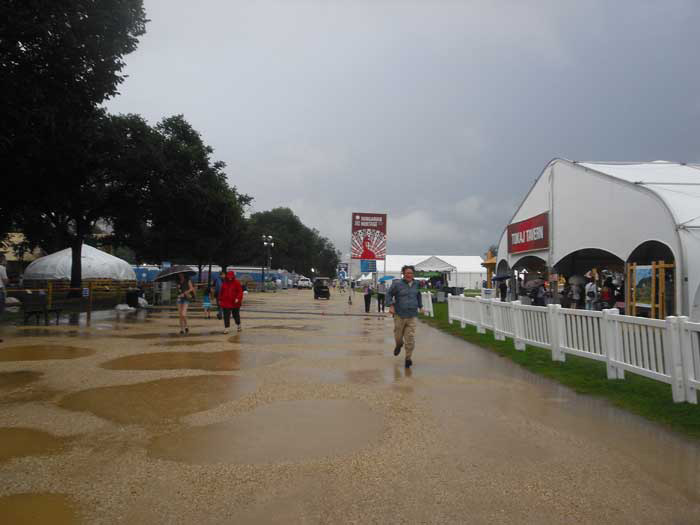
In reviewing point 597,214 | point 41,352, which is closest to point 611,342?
point 41,352

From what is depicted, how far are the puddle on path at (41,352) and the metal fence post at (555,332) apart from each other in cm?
869

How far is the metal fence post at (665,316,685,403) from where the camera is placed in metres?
6.25

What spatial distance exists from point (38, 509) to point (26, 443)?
5.26 feet

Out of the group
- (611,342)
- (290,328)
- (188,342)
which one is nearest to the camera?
(611,342)

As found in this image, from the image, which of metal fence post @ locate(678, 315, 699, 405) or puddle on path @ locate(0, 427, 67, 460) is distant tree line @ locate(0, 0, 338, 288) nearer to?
puddle on path @ locate(0, 427, 67, 460)

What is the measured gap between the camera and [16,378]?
25.2 feet

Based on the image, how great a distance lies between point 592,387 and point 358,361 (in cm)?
406

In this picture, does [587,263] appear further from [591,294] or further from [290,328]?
[290,328]

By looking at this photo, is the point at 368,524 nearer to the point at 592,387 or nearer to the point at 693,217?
the point at 592,387

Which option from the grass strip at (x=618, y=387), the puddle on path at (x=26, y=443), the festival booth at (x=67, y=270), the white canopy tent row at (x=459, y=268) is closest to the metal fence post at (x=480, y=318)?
the grass strip at (x=618, y=387)

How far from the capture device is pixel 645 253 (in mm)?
18344

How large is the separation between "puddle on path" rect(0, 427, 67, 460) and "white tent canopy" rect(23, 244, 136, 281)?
35.1 meters

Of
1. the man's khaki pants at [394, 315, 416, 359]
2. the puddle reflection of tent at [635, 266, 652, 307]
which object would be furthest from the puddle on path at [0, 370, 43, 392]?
the puddle reflection of tent at [635, 266, 652, 307]

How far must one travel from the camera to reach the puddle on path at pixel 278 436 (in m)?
4.54
